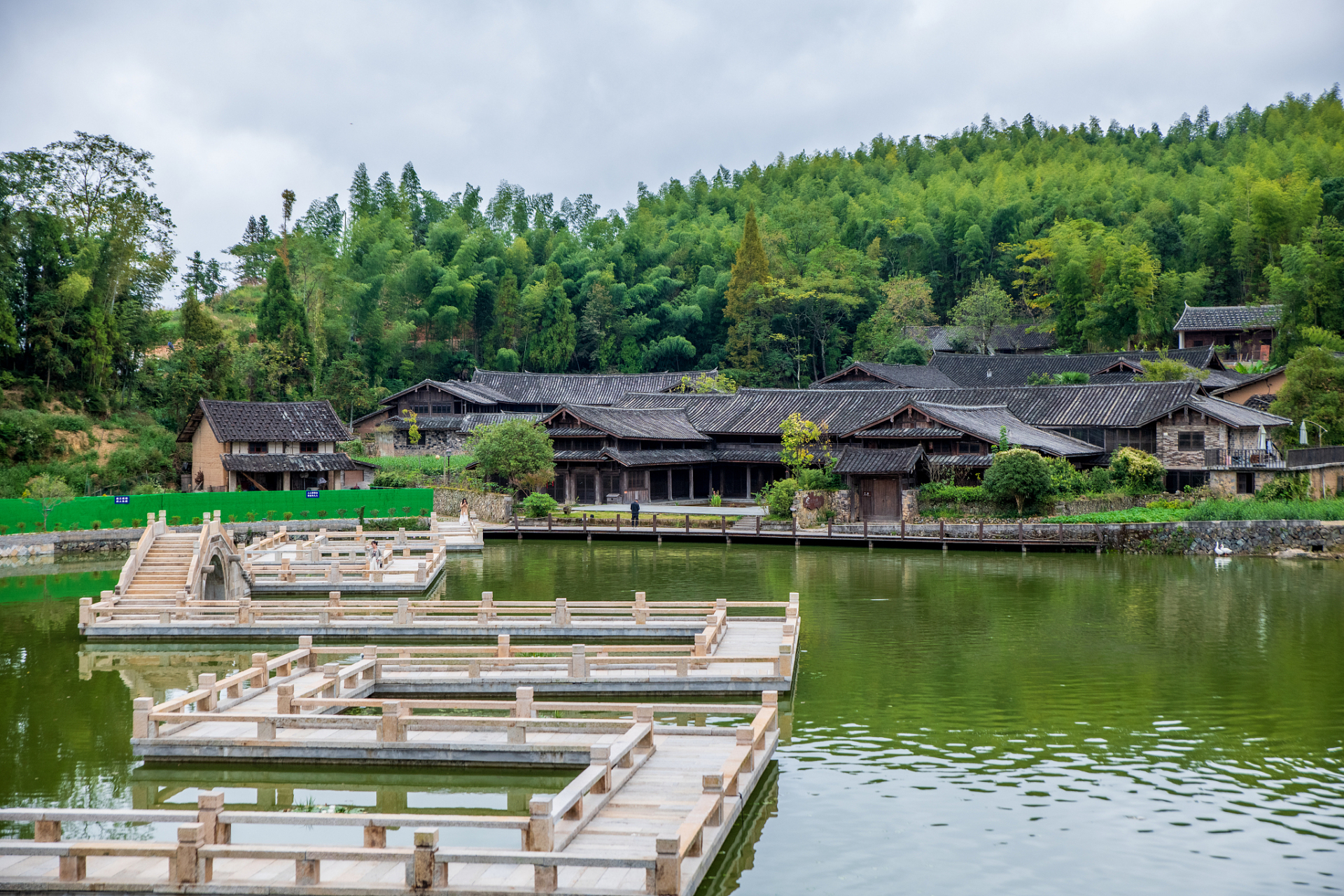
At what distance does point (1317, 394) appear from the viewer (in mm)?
45875

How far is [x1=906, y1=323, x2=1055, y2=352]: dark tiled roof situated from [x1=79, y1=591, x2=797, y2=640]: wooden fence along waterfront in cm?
5861

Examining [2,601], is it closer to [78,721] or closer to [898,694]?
[78,721]

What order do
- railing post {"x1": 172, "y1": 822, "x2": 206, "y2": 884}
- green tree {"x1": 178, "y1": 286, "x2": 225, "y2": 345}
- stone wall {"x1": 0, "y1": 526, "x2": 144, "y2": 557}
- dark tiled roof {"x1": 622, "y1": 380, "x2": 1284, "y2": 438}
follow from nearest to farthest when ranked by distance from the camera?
railing post {"x1": 172, "y1": 822, "x2": 206, "y2": 884}
stone wall {"x1": 0, "y1": 526, "x2": 144, "y2": 557}
dark tiled roof {"x1": 622, "y1": 380, "x2": 1284, "y2": 438}
green tree {"x1": 178, "y1": 286, "x2": 225, "y2": 345}

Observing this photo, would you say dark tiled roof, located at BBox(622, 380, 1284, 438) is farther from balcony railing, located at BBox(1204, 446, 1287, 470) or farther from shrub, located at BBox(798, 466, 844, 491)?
shrub, located at BBox(798, 466, 844, 491)

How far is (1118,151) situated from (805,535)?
86027 mm

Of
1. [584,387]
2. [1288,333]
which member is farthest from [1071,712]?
[584,387]

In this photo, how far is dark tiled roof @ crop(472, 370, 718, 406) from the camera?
226 feet

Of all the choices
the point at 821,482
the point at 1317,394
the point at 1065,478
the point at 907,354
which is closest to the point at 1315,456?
the point at 1317,394

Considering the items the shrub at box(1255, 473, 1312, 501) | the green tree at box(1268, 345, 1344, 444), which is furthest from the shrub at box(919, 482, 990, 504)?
the green tree at box(1268, 345, 1344, 444)

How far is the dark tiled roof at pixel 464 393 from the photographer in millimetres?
64938

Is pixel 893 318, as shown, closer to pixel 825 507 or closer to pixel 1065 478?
pixel 825 507

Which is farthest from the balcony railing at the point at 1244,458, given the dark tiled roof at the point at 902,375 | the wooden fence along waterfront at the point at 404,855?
the wooden fence along waterfront at the point at 404,855

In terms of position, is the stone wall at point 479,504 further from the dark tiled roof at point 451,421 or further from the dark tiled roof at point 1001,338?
the dark tiled roof at point 1001,338

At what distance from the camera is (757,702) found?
18.6m
